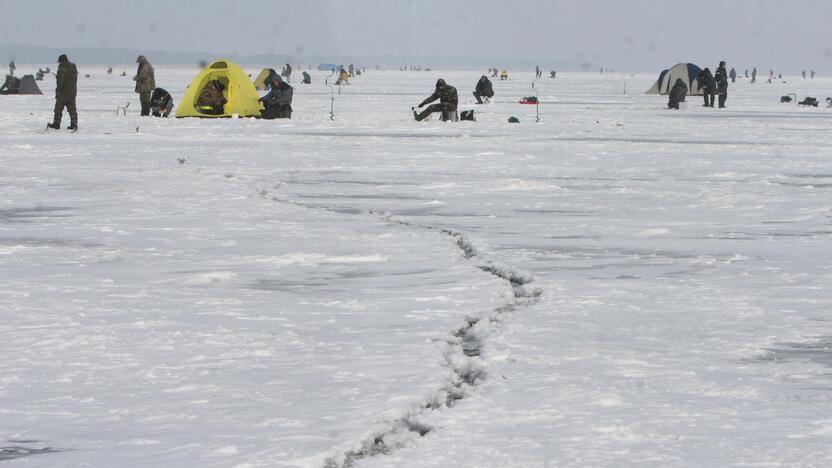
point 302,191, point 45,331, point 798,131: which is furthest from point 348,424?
point 798,131

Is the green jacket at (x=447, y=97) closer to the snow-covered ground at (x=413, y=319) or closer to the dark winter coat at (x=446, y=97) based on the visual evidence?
the dark winter coat at (x=446, y=97)

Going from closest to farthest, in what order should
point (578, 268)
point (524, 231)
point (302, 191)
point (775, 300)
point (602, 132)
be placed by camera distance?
point (775, 300) < point (578, 268) < point (524, 231) < point (302, 191) < point (602, 132)

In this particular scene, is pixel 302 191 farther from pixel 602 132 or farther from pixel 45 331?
pixel 602 132

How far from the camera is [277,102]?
103 feet

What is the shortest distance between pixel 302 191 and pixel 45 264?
602cm

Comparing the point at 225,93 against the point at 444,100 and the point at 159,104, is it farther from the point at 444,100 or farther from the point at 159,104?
the point at 444,100

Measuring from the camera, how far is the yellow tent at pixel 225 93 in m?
31.4

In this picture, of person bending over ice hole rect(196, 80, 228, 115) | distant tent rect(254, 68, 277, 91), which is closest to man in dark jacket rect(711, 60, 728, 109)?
person bending over ice hole rect(196, 80, 228, 115)

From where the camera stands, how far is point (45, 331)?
21.8 feet

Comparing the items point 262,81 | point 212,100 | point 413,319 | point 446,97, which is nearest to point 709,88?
point 446,97

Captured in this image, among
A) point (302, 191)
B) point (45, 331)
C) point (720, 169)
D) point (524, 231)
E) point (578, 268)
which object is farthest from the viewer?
point (720, 169)

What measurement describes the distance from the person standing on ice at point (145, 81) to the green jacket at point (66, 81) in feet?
18.4

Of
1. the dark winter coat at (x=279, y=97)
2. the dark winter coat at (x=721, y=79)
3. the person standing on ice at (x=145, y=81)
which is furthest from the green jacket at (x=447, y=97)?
the dark winter coat at (x=721, y=79)

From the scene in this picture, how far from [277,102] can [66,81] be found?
294 inches
